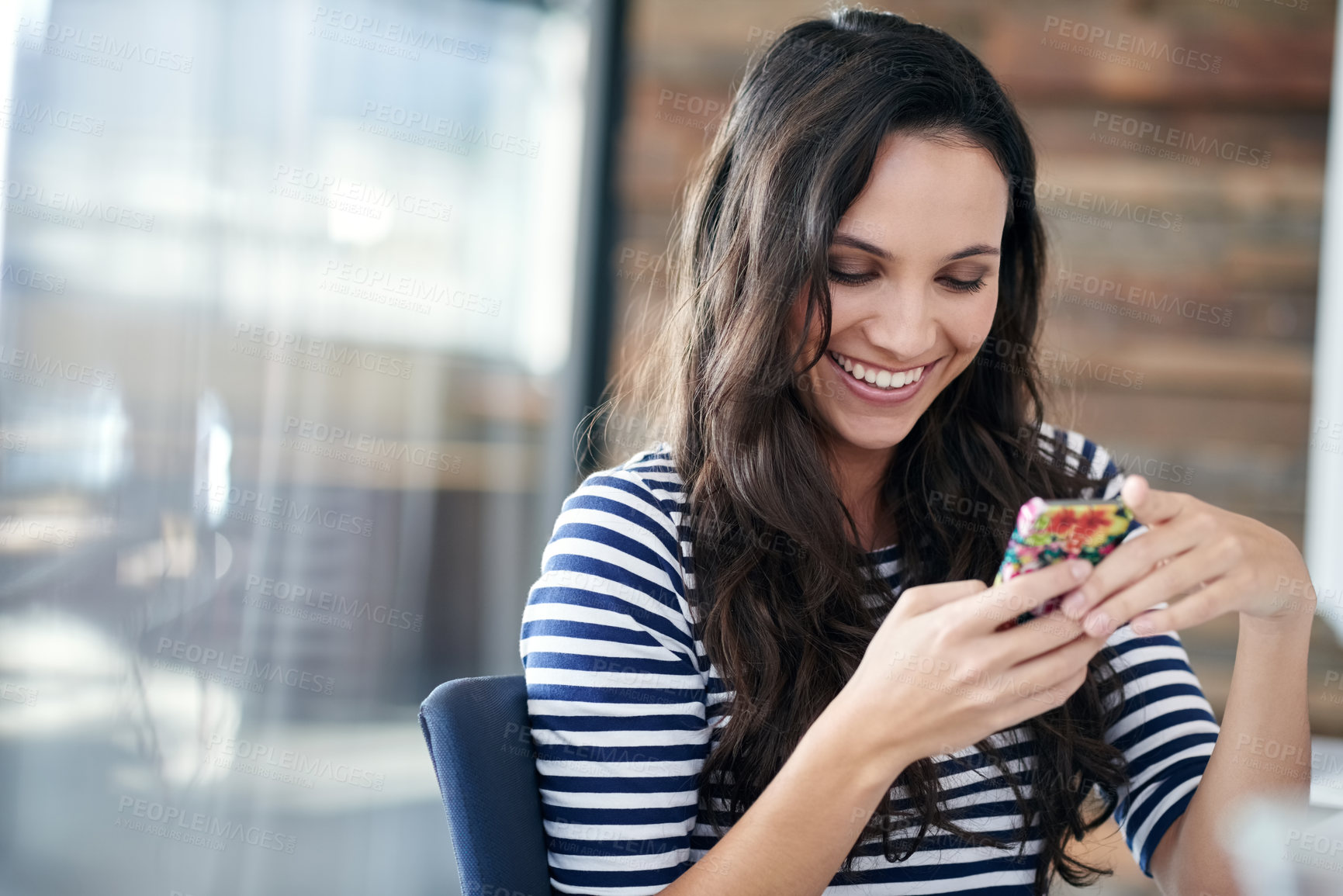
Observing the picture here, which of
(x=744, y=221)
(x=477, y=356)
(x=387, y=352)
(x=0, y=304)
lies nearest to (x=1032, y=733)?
(x=744, y=221)

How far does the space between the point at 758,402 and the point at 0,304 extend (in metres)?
1.07

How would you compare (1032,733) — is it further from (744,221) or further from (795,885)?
(744,221)

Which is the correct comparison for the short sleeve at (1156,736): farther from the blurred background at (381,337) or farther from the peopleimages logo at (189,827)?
the peopleimages logo at (189,827)

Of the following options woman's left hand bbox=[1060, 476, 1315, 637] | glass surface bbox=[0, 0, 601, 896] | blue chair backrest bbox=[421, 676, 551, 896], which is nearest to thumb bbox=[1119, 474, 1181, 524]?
woman's left hand bbox=[1060, 476, 1315, 637]

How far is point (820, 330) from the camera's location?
1.17 meters

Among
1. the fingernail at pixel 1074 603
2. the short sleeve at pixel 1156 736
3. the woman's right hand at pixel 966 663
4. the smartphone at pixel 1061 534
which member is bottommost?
the short sleeve at pixel 1156 736

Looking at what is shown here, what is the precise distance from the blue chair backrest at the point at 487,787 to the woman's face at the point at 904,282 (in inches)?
20.0

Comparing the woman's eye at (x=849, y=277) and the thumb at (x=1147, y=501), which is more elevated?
the woman's eye at (x=849, y=277)

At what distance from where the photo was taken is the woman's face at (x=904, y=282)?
3.76 ft

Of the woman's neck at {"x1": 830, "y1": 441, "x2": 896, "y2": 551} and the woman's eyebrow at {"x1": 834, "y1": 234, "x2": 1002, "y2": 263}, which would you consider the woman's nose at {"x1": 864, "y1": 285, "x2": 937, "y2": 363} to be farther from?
the woman's neck at {"x1": 830, "y1": 441, "x2": 896, "y2": 551}

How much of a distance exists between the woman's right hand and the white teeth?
34 cm

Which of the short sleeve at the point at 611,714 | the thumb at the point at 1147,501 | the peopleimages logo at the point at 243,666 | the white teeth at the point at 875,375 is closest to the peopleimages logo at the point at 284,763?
the peopleimages logo at the point at 243,666

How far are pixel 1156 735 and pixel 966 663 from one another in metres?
0.51

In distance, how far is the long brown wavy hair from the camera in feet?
3.73
